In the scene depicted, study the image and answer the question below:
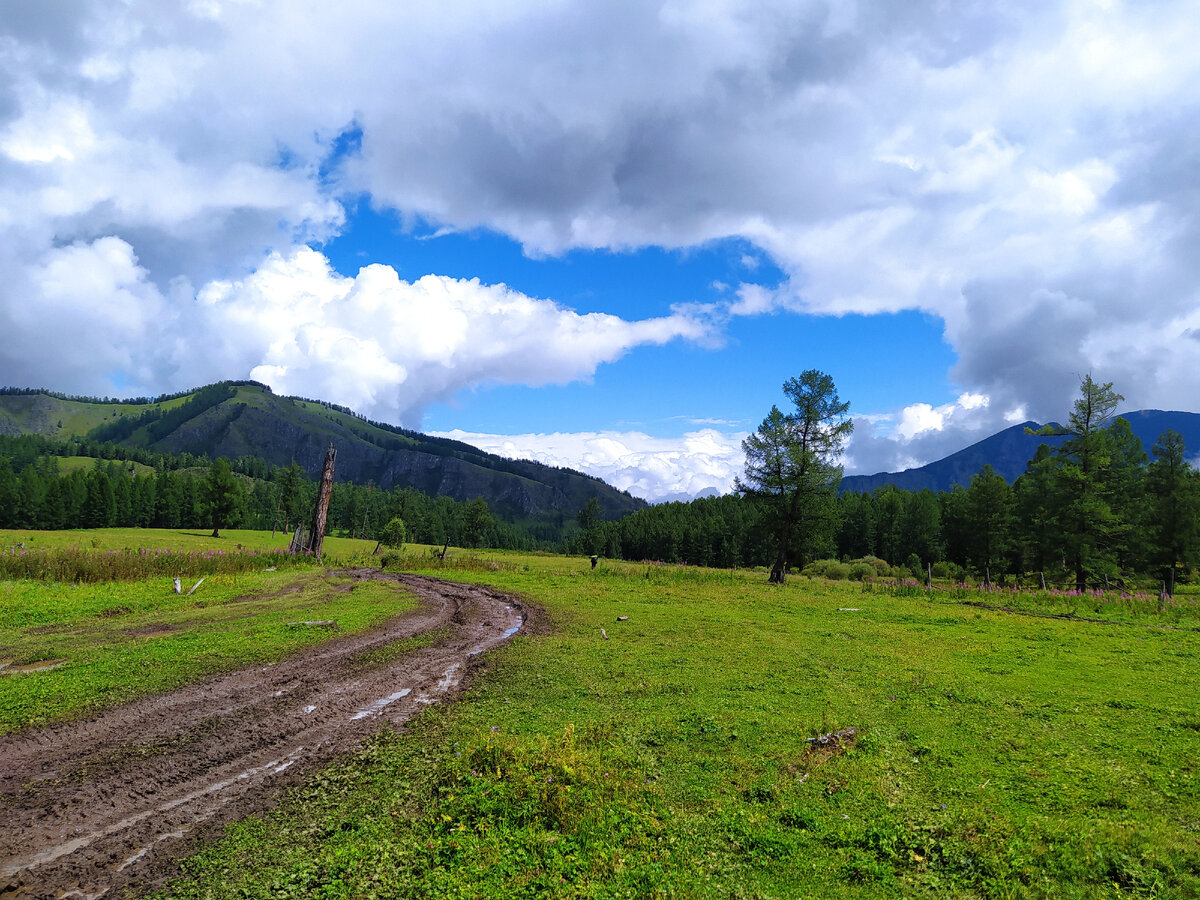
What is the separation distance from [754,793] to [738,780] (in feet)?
1.35

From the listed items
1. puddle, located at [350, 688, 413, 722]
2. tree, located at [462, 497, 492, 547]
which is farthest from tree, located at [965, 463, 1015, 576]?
tree, located at [462, 497, 492, 547]

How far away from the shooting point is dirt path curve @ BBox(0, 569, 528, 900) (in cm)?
588

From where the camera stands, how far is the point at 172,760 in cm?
811

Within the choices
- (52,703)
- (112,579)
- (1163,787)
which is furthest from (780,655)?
(112,579)

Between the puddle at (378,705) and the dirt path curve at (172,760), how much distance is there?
2 centimetres

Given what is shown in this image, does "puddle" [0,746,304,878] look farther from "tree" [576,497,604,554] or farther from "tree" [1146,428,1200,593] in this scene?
"tree" [576,497,604,554]

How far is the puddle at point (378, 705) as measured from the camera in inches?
403

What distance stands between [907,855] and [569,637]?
1244 cm

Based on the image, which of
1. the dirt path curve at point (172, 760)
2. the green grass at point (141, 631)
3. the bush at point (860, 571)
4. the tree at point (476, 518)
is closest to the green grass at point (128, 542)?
the green grass at point (141, 631)

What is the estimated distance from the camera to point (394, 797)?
7238 millimetres

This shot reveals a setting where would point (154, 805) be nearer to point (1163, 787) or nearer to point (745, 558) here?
point (1163, 787)

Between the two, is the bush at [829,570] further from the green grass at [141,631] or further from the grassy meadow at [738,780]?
the green grass at [141,631]

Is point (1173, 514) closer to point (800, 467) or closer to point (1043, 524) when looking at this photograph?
point (1043, 524)

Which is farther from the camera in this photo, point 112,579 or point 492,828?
point 112,579
